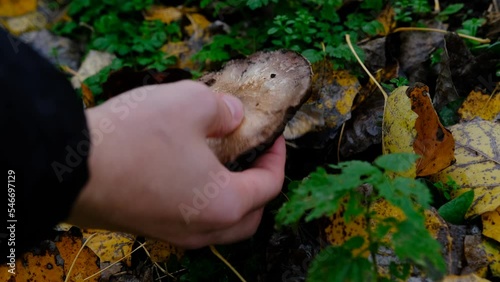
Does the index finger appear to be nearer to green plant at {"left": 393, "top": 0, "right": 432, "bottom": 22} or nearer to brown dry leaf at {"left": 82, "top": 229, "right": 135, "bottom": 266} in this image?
brown dry leaf at {"left": 82, "top": 229, "right": 135, "bottom": 266}

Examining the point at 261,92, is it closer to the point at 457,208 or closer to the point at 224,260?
the point at 224,260

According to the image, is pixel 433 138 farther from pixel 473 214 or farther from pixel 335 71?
pixel 335 71

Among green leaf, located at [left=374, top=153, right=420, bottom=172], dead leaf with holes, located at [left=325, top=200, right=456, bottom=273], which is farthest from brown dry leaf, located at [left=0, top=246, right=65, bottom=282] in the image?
green leaf, located at [left=374, top=153, right=420, bottom=172]

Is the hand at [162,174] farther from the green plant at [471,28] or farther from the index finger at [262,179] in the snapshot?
the green plant at [471,28]

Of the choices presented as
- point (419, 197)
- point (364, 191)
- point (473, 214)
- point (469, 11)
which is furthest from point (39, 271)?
point (469, 11)

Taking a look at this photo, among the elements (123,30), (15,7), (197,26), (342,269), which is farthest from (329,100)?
(15,7)

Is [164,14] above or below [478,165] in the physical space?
below
